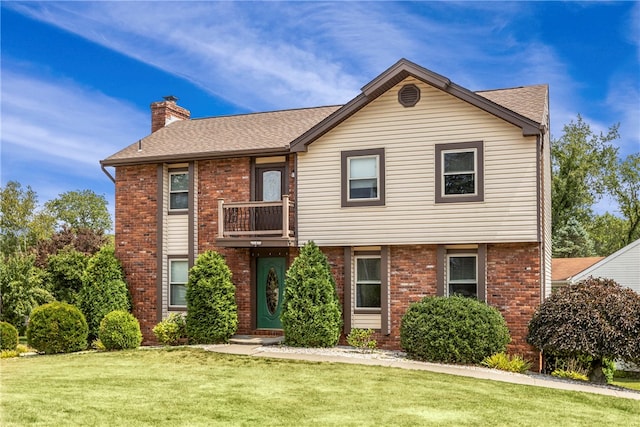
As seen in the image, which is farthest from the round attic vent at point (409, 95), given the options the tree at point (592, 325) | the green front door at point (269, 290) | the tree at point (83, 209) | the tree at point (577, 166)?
the tree at point (83, 209)

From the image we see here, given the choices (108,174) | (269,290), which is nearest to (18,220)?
(108,174)

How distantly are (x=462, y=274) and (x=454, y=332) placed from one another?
2.43 meters

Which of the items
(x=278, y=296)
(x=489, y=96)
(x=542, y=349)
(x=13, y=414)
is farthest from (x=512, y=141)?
(x=13, y=414)

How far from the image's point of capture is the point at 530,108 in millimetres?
17453

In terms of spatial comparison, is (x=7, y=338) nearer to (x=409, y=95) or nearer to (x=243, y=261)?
(x=243, y=261)

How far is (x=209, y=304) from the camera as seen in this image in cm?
1802

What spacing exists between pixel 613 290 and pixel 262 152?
32.0 feet

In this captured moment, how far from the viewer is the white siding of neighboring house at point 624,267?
1083 inches

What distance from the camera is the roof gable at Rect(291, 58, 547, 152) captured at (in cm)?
1600

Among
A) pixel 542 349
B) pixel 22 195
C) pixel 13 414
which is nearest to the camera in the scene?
pixel 13 414

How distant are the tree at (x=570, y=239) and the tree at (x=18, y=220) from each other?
113 feet

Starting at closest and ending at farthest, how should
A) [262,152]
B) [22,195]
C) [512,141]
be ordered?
1. [512,141]
2. [262,152]
3. [22,195]

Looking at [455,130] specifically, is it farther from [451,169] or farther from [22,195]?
[22,195]

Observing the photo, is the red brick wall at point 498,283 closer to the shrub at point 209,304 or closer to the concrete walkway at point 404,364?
the concrete walkway at point 404,364
